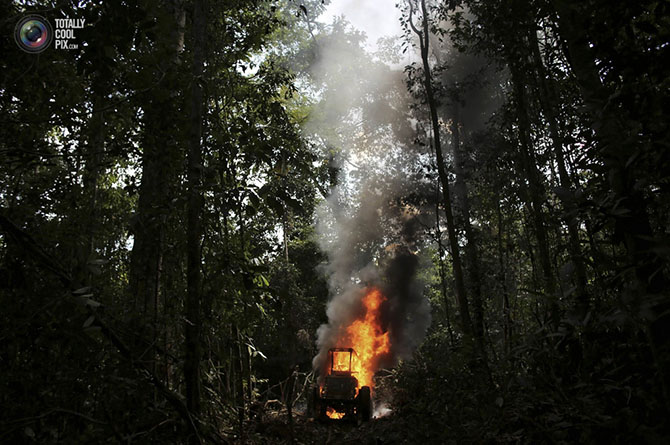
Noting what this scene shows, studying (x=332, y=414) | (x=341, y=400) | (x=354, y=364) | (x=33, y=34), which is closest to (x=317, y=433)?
(x=341, y=400)

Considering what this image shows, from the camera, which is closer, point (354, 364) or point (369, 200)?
point (354, 364)

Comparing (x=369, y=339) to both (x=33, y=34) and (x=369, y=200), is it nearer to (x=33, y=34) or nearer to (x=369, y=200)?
(x=369, y=200)

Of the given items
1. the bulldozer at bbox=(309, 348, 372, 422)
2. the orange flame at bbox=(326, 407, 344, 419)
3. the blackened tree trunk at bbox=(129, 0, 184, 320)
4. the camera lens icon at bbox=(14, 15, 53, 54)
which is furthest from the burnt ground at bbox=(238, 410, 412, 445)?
the camera lens icon at bbox=(14, 15, 53, 54)

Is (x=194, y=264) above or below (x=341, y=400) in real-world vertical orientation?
above

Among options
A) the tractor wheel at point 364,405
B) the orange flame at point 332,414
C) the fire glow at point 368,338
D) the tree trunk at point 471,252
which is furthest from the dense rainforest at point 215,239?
the fire glow at point 368,338

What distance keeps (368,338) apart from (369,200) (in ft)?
27.9

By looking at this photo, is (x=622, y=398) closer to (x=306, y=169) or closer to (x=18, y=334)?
(x=306, y=169)

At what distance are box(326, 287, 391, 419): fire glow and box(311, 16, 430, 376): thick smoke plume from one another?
230 millimetres

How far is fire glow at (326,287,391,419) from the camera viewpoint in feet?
57.5

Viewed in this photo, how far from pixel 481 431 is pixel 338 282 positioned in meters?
18.4

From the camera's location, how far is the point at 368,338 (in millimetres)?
18656

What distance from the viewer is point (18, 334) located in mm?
2818

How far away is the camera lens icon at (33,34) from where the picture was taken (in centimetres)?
339

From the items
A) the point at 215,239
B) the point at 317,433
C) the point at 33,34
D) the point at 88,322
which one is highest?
the point at 33,34
